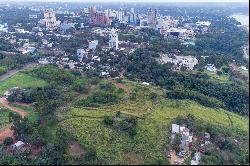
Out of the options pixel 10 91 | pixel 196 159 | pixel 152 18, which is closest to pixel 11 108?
pixel 10 91

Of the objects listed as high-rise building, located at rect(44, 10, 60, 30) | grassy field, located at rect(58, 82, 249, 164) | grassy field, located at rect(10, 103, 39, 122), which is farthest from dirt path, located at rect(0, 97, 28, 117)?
high-rise building, located at rect(44, 10, 60, 30)

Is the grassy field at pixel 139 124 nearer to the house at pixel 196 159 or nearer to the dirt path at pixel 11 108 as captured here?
the house at pixel 196 159

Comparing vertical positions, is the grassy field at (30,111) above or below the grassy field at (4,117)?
above

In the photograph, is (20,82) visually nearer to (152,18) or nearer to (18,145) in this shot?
(18,145)

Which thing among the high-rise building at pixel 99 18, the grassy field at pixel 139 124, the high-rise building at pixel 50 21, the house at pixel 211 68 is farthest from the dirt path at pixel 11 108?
the high-rise building at pixel 99 18

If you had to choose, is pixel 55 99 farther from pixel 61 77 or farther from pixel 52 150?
pixel 52 150

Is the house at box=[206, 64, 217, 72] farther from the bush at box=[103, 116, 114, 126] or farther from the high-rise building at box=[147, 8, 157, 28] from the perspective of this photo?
the high-rise building at box=[147, 8, 157, 28]
